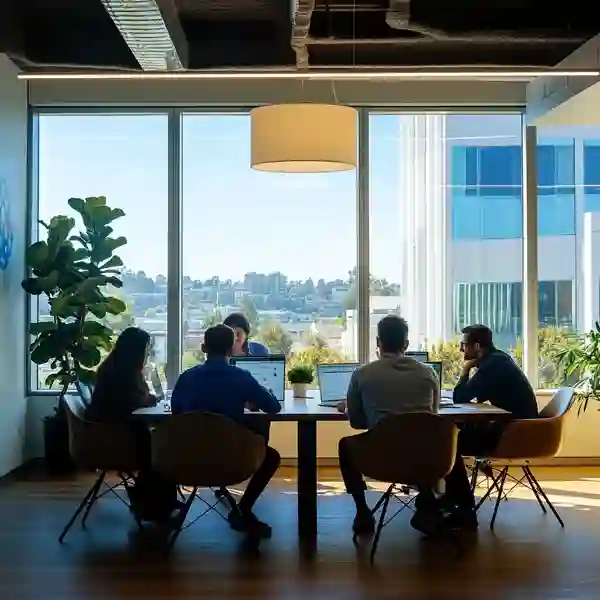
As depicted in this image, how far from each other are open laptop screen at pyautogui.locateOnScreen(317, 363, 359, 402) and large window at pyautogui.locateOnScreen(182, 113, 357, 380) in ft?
8.83

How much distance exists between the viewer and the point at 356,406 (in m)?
5.30

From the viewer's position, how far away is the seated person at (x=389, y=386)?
524 centimetres

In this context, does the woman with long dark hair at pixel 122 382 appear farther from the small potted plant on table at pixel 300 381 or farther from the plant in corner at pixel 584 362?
the plant in corner at pixel 584 362

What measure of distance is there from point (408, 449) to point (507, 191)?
423cm

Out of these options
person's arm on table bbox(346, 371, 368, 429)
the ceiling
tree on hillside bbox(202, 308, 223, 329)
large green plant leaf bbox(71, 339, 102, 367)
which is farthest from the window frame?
person's arm on table bbox(346, 371, 368, 429)

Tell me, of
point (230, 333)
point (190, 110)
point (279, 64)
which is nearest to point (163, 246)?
point (190, 110)

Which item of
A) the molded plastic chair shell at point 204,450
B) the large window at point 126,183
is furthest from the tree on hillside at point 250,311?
the molded plastic chair shell at point 204,450

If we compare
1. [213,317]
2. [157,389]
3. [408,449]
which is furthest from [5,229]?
[408,449]

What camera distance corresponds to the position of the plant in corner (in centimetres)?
777

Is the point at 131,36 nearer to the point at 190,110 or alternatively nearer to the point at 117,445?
the point at 190,110

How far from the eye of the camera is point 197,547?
5.28 metres

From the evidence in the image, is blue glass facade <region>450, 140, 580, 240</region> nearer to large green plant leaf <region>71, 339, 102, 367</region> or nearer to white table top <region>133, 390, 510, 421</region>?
white table top <region>133, 390, 510, 421</region>

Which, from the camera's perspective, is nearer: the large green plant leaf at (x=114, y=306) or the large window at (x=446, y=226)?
the large green plant leaf at (x=114, y=306)

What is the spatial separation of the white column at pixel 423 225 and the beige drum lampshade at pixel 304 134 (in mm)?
2972
